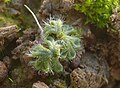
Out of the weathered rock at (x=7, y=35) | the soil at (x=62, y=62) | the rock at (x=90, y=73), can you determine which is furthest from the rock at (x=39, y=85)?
the weathered rock at (x=7, y=35)

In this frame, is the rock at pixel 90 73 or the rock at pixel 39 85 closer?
the rock at pixel 39 85

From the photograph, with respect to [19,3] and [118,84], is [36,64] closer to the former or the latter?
[19,3]

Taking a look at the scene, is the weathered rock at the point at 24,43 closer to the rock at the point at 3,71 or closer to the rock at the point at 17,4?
the rock at the point at 3,71

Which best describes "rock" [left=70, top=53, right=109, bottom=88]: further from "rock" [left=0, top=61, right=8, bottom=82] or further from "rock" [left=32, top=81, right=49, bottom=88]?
"rock" [left=0, top=61, right=8, bottom=82]

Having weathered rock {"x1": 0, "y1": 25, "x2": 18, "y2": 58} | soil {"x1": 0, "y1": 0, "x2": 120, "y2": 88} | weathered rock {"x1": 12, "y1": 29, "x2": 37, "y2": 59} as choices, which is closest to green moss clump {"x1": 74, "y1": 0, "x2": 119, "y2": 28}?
soil {"x1": 0, "y1": 0, "x2": 120, "y2": 88}

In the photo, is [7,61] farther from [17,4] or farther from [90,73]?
[90,73]

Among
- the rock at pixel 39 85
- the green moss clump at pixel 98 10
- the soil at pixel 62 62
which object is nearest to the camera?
the rock at pixel 39 85

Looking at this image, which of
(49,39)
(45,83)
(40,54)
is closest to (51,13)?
(49,39)

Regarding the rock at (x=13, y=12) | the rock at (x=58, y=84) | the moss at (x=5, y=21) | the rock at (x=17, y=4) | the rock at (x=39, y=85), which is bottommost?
the rock at (x=58, y=84)
